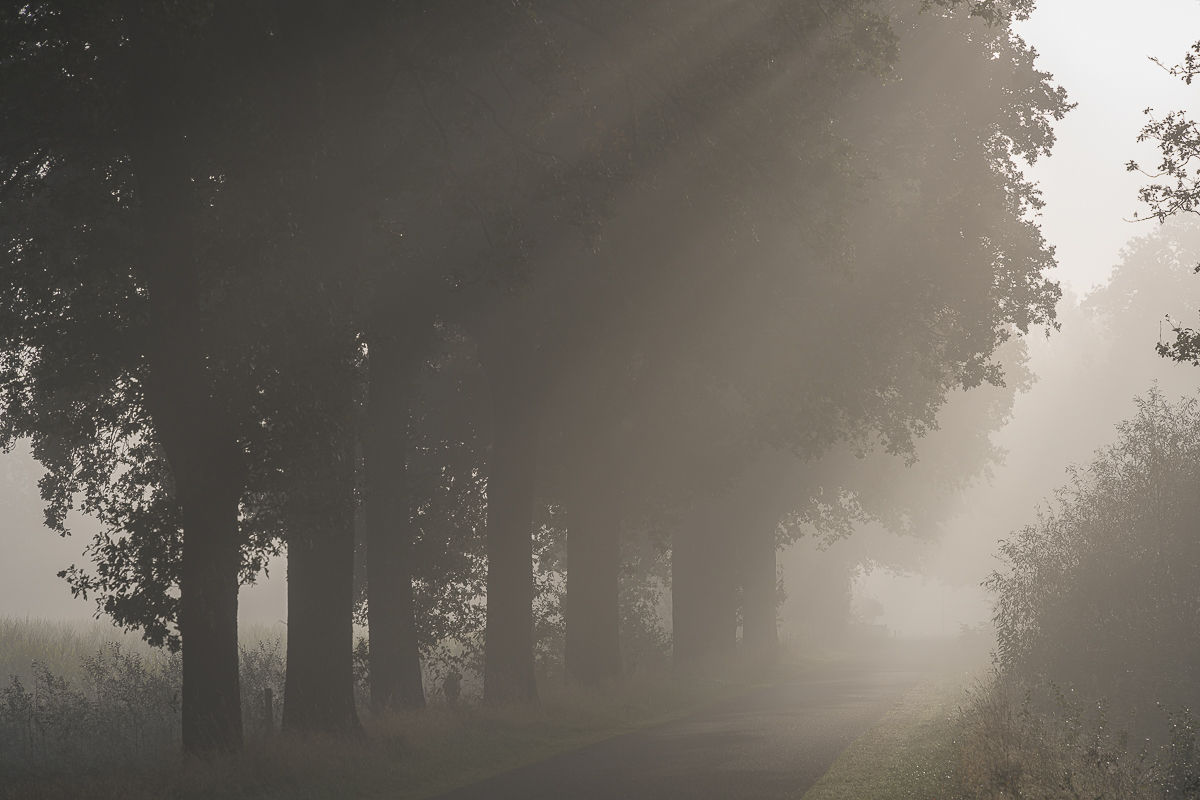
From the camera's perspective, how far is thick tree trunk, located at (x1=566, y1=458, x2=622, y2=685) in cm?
2464

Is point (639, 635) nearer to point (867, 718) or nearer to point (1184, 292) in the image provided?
point (867, 718)

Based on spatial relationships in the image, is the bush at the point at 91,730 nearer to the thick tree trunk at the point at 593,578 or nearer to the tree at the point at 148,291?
the tree at the point at 148,291

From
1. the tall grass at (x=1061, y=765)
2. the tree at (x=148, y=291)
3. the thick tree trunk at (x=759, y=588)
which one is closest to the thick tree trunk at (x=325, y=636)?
the tree at (x=148, y=291)

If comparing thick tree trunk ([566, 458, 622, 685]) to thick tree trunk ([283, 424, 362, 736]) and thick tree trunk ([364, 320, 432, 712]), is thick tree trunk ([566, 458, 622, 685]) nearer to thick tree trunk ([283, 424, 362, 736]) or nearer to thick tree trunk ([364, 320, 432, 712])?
thick tree trunk ([364, 320, 432, 712])

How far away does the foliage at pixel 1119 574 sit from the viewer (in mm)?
22531

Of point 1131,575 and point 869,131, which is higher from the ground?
point 869,131

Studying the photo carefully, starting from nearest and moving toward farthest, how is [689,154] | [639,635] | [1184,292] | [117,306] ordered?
[117,306] → [689,154] → [639,635] → [1184,292]

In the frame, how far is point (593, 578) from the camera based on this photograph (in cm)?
2503

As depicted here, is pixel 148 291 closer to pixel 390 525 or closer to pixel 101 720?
pixel 101 720

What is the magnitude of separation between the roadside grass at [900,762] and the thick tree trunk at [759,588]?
1696 centimetres

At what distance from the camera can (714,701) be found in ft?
83.7

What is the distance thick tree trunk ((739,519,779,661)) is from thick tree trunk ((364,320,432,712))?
68.9 ft

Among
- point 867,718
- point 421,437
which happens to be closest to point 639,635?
point 421,437

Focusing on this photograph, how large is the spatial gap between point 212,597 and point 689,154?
30.0ft
